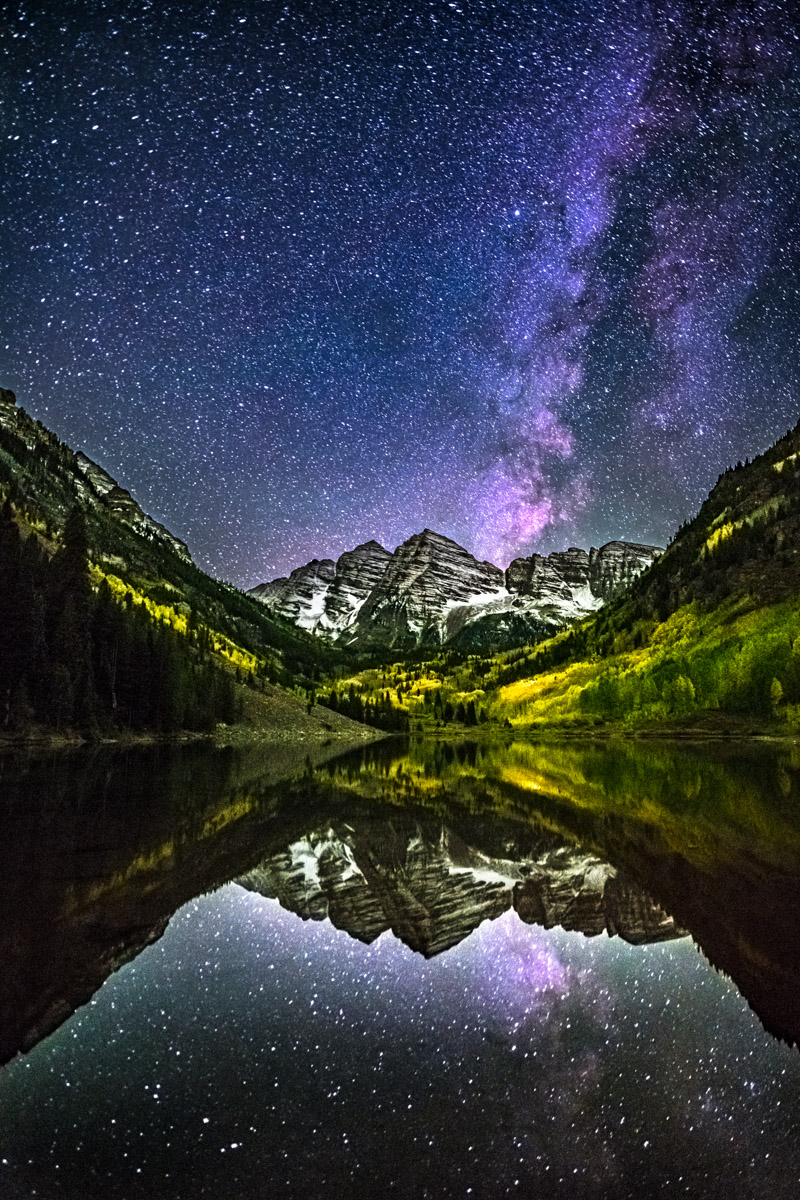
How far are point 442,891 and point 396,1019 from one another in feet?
21.7

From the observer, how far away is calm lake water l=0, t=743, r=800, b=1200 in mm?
4930

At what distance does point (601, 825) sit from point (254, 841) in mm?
12198

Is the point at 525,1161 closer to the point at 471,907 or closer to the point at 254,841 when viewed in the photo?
the point at 471,907

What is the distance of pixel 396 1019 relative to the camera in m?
7.77

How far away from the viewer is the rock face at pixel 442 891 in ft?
38.1

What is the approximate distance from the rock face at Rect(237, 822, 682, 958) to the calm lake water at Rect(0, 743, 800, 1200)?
93 mm

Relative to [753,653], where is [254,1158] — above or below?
below

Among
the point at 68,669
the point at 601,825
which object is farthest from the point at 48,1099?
the point at 68,669

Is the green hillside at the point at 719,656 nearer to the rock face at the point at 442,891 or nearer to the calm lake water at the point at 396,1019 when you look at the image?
the rock face at the point at 442,891

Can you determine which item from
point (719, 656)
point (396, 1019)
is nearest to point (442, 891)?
point (396, 1019)

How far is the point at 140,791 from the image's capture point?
3098 centimetres

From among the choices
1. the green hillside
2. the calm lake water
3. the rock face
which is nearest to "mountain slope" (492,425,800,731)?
the green hillside

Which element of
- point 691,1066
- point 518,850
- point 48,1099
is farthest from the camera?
point 518,850

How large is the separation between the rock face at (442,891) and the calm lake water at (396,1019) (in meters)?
0.09
